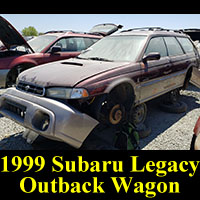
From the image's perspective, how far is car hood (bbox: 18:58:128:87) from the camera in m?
2.56

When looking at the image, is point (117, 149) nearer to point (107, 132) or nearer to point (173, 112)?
point (107, 132)

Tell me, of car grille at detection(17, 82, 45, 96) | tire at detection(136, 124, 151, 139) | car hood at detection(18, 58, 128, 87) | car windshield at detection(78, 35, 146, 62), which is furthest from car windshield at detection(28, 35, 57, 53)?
tire at detection(136, 124, 151, 139)

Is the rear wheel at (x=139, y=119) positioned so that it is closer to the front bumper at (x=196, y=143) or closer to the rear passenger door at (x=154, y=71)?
the rear passenger door at (x=154, y=71)

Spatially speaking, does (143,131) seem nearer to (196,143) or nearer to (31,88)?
(196,143)

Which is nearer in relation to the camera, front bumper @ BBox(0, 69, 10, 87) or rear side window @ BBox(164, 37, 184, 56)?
rear side window @ BBox(164, 37, 184, 56)

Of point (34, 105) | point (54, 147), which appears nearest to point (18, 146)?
point (54, 147)

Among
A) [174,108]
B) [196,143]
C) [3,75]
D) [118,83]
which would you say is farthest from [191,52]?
[3,75]

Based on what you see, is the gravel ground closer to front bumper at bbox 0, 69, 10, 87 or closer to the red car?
front bumper at bbox 0, 69, 10, 87

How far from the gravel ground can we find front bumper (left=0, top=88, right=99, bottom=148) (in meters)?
0.64

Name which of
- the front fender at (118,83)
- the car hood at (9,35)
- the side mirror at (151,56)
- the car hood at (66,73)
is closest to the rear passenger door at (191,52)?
the side mirror at (151,56)

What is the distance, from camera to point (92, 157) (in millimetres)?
2352

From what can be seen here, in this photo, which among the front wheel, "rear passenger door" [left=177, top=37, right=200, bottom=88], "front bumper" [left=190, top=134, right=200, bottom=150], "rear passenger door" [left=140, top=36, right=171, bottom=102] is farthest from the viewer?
"rear passenger door" [left=177, top=37, right=200, bottom=88]

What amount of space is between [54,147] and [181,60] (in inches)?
133

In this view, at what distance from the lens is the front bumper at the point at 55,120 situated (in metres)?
2.24
